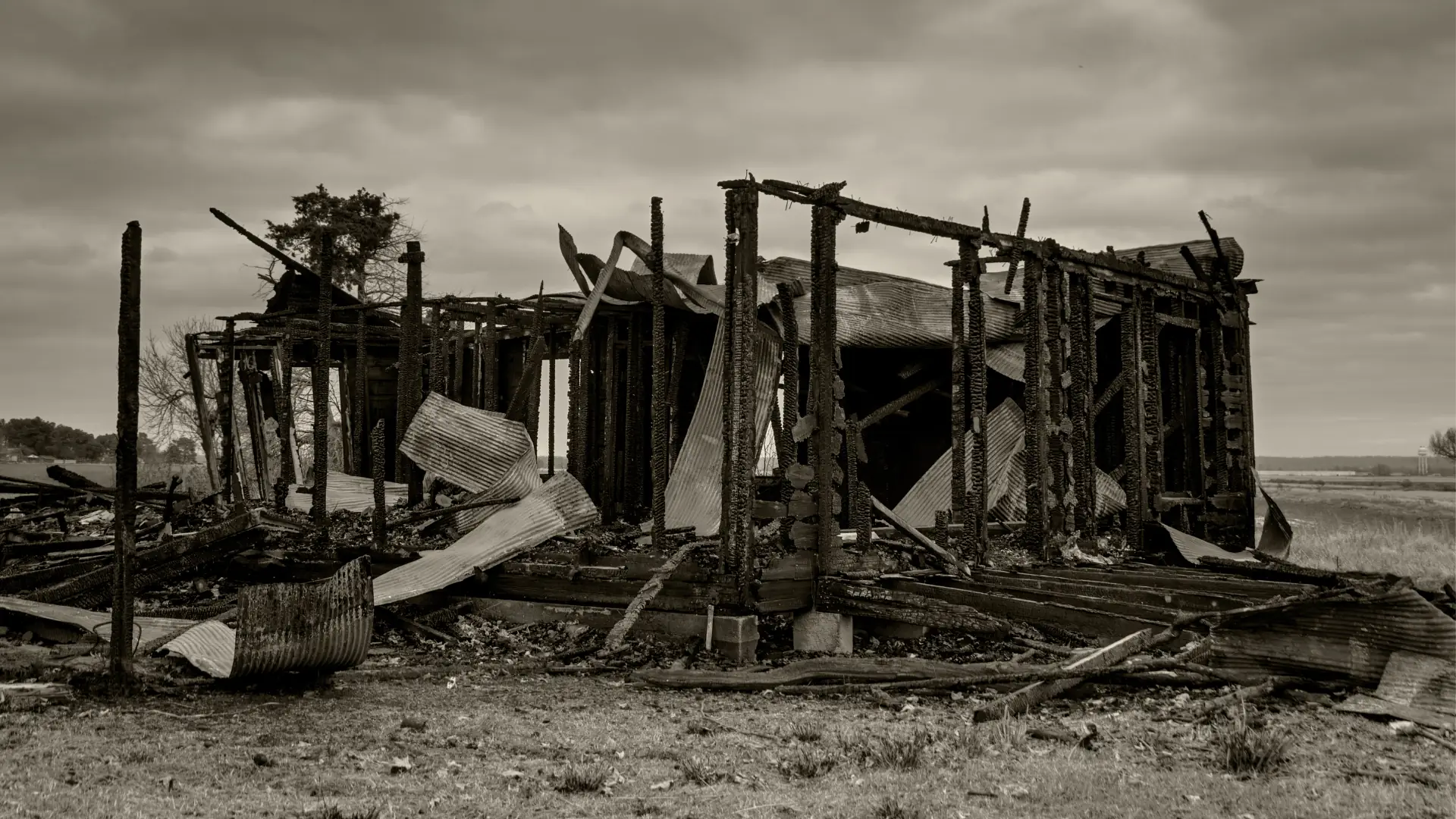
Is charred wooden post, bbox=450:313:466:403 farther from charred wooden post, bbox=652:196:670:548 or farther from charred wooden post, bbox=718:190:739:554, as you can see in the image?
charred wooden post, bbox=718:190:739:554

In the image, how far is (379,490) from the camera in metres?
8.85

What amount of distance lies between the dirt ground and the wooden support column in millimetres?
2065

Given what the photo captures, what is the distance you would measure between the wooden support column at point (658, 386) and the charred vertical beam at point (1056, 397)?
3.43m

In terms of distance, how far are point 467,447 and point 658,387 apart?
203 cm

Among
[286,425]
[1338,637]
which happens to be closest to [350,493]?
[286,425]

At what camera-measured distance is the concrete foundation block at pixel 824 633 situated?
7.98 meters

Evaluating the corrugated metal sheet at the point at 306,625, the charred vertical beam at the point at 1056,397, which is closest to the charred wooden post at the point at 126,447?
the corrugated metal sheet at the point at 306,625

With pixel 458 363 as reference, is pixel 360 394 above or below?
below

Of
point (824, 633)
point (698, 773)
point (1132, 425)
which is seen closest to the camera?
point (698, 773)

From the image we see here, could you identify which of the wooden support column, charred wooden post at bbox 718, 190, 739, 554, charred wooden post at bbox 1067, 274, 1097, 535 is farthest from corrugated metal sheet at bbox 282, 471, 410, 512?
charred wooden post at bbox 1067, 274, 1097, 535

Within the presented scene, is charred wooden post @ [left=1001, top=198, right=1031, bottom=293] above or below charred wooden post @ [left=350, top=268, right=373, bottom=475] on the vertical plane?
above

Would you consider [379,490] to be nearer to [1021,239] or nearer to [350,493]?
[350,493]

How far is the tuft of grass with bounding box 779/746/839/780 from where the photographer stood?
477 centimetres

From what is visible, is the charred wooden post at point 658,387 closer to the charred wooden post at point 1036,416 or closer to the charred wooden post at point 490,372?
the charred wooden post at point 1036,416
